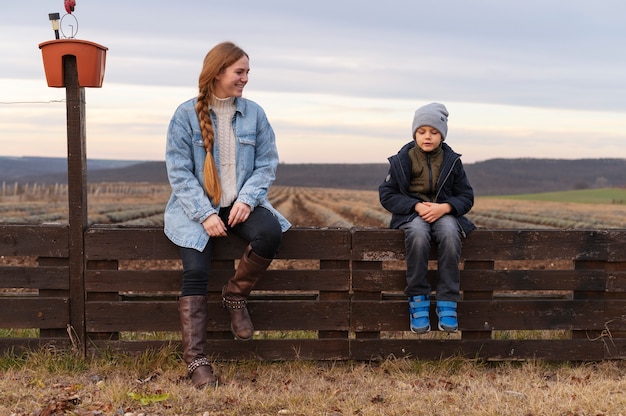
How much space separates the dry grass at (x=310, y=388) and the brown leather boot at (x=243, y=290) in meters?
0.35

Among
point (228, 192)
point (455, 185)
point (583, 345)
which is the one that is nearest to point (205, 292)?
point (228, 192)

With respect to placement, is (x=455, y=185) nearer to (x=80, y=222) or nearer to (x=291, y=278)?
(x=291, y=278)

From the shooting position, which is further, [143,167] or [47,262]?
[143,167]

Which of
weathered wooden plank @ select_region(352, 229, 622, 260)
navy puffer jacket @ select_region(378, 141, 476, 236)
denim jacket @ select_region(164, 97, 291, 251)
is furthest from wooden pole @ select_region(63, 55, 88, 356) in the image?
navy puffer jacket @ select_region(378, 141, 476, 236)

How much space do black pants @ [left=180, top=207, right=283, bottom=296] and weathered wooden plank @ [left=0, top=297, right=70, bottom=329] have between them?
3.63 ft

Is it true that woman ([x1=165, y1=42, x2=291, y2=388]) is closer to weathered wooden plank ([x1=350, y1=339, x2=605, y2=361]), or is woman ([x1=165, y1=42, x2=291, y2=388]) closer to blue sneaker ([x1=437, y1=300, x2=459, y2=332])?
weathered wooden plank ([x1=350, y1=339, x2=605, y2=361])

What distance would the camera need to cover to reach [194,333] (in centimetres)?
464

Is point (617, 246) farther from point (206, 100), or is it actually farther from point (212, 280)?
point (206, 100)

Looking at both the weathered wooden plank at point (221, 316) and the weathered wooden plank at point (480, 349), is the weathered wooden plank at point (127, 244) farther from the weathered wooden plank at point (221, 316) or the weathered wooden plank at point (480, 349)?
the weathered wooden plank at point (480, 349)

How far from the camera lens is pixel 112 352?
203 inches

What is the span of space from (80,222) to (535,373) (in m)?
3.42

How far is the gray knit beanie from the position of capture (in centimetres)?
473

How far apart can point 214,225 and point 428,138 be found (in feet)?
5.08

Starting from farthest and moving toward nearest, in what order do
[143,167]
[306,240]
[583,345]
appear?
[143,167] < [583,345] < [306,240]
